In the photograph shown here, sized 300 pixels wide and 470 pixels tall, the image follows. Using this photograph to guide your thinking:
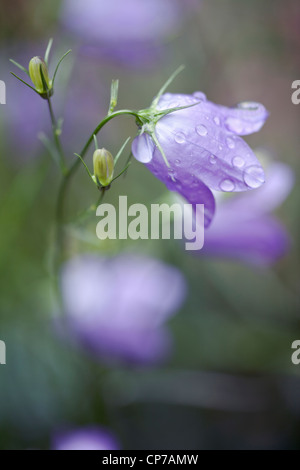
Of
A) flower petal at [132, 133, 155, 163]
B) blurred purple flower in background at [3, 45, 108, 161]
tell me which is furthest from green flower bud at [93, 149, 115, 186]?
blurred purple flower in background at [3, 45, 108, 161]

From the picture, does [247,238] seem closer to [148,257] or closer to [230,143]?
[148,257]

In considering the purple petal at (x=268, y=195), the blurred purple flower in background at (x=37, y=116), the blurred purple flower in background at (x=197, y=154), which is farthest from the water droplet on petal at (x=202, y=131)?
the blurred purple flower in background at (x=37, y=116)

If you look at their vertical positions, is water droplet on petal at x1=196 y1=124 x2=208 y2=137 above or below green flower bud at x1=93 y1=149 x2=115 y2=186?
above

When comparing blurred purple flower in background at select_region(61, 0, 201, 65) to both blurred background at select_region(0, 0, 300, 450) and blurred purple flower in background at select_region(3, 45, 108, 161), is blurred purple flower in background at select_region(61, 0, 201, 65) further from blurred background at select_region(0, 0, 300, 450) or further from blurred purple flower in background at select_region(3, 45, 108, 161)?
blurred purple flower in background at select_region(3, 45, 108, 161)

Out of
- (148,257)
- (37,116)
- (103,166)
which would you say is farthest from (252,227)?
(37,116)
